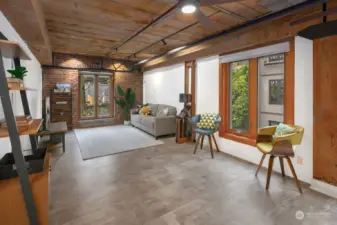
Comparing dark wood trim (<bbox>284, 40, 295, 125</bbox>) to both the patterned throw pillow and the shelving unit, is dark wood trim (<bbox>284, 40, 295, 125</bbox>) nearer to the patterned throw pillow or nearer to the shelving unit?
the patterned throw pillow

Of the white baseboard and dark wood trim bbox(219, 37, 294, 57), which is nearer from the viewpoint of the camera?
the white baseboard

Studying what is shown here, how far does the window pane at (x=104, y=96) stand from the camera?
291 inches

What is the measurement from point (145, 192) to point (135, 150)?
6.12 ft

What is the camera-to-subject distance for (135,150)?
428 centimetres

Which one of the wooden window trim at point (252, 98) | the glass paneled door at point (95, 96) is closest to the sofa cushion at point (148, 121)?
the wooden window trim at point (252, 98)

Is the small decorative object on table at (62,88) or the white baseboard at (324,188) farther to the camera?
→ the small decorative object on table at (62,88)

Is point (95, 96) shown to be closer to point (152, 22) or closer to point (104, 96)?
point (104, 96)

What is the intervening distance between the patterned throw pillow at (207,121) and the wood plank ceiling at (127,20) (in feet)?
5.84

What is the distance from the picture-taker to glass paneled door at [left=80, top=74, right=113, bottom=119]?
7.09m

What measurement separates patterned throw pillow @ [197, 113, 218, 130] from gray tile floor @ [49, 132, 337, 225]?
80 cm

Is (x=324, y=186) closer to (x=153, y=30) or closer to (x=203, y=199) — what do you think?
(x=203, y=199)

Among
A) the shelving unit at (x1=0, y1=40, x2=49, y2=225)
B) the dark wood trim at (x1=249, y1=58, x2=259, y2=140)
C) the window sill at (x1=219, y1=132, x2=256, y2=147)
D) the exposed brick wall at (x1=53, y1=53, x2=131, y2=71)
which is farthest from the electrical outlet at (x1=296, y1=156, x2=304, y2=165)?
the exposed brick wall at (x1=53, y1=53, x2=131, y2=71)

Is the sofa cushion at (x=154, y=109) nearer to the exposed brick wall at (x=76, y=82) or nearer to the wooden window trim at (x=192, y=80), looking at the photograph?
the exposed brick wall at (x=76, y=82)

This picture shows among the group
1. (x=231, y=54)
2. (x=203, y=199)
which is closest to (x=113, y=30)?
(x=231, y=54)
